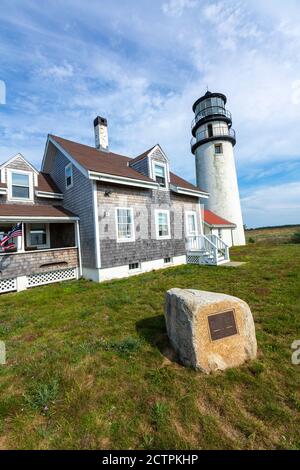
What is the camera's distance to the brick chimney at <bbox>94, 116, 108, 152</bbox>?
48.5 ft

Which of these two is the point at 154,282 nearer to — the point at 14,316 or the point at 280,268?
the point at 14,316

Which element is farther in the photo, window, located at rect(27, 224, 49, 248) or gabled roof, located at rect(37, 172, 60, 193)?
gabled roof, located at rect(37, 172, 60, 193)

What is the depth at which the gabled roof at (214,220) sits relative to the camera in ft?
64.7

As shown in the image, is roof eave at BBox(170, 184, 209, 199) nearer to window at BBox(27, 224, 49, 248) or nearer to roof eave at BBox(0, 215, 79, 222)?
roof eave at BBox(0, 215, 79, 222)

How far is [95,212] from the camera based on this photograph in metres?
9.90

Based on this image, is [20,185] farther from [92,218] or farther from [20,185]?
[92,218]

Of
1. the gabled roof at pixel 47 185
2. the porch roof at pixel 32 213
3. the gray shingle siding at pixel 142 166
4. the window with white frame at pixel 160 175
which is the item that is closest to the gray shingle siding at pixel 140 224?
the window with white frame at pixel 160 175

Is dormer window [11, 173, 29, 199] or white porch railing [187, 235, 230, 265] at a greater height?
dormer window [11, 173, 29, 199]

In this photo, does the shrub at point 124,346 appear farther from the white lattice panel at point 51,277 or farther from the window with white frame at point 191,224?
the window with white frame at point 191,224

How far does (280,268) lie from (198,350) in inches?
331

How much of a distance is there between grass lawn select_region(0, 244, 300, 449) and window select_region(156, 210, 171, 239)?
7.28m

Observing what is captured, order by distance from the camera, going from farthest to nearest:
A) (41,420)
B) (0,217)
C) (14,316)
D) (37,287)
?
(37,287) < (0,217) < (14,316) < (41,420)

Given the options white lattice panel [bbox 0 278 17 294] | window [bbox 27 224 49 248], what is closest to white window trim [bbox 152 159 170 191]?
window [bbox 27 224 49 248]
